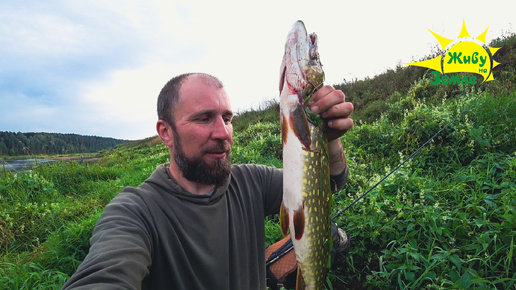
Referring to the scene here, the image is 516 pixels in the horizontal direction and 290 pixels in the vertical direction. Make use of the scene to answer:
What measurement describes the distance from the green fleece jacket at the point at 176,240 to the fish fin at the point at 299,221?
53cm

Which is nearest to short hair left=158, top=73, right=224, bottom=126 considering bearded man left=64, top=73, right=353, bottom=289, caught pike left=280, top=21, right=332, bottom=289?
bearded man left=64, top=73, right=353, bottom=289

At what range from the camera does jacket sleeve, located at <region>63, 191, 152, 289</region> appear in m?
1.33

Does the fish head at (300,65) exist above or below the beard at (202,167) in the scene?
above

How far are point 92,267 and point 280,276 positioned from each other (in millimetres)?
2124

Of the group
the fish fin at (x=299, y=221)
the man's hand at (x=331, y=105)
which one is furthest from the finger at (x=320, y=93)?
the fish fin at (x=299, y=221)

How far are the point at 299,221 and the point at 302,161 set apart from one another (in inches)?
14.8

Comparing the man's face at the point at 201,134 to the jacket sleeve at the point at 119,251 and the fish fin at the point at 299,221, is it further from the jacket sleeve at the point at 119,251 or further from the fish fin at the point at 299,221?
the fish fin at the point at 299,221

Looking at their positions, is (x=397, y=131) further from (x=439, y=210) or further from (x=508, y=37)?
(x=508, y=37)

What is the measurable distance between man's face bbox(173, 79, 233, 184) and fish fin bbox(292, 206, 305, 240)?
680 millimetres

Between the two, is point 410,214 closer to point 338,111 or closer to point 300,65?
point 338,111

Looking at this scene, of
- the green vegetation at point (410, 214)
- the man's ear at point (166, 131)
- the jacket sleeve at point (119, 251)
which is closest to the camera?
the jacket sleeve at point (119, 251)

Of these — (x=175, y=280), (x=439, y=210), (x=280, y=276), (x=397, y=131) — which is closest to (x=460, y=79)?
(x=397, y=131)

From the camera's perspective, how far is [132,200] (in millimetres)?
1902

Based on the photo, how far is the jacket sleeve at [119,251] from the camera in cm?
133
